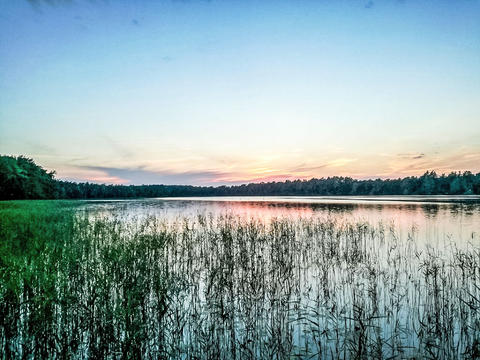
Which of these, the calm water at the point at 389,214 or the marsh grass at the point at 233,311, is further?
the calm water at the point at 389,214

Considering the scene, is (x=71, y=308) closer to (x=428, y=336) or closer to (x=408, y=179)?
(x=428, y=336)

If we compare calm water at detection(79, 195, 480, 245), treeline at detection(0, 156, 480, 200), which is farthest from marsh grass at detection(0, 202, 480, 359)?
treeline at detection(0, 156, 480, 200)

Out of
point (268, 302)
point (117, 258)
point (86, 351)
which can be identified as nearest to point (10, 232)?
point (117, 258)

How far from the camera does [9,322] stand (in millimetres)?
4895

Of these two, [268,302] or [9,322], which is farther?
[268,302]

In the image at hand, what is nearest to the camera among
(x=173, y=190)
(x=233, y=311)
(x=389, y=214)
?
(x=233, y=311)

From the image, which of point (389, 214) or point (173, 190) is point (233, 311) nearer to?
point (389, 214)

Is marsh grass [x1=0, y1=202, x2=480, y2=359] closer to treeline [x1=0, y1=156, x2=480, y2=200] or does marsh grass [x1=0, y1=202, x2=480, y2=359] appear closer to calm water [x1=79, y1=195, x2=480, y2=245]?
calm water [x1=79, y1=195, x2=480, y2=245]

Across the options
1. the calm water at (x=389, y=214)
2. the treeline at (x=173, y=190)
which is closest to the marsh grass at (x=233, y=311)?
the calm water at (x=389, y=214)

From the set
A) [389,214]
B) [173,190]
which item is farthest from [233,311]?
[173,190]

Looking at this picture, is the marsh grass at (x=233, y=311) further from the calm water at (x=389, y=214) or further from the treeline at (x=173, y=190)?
the treeline at (x=173, y=190)

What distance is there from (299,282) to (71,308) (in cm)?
593

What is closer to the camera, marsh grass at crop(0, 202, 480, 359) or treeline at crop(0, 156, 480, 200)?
marsh grass at crop(0, 202, 480, 359)

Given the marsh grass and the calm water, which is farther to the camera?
the calm water
